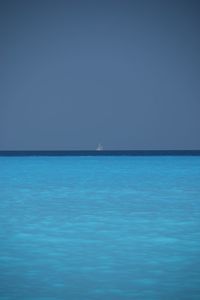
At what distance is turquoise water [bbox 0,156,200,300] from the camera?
2574mm

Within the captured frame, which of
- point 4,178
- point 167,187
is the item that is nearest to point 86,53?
point 4,178

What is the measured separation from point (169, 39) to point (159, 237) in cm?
692

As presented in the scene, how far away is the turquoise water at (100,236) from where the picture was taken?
257cm

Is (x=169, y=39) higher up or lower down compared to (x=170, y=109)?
higher up

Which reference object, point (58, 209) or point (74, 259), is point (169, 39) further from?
point (74, 259)

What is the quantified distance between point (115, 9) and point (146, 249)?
23.5 feet

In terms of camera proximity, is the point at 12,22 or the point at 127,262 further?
the point at 12,22

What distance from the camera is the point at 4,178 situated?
7.00 metres

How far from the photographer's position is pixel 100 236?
3648mm

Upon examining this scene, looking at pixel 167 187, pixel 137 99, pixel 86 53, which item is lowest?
pixel 167 187

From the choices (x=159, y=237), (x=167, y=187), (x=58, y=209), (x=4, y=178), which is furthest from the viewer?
(x=4, y=178)

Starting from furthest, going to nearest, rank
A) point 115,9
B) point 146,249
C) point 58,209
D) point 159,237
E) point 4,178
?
point 115,9 < point 4,178 < point 58,209 < point 159,237 < point 146,249

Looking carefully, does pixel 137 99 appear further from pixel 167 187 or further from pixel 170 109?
pixel 167 187

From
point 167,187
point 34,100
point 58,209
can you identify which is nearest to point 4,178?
point 167,187
